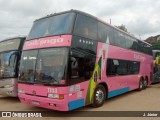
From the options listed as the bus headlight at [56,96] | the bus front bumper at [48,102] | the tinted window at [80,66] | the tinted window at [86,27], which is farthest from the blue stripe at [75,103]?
the tinted window at [86,27]

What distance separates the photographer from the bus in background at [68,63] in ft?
24.6

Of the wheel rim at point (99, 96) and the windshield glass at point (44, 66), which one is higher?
the windshield glass at point (44, 66)

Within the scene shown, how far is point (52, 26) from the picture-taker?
8.63m

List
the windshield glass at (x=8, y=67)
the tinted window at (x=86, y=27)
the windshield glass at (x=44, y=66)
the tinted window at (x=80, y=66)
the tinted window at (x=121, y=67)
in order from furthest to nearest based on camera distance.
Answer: the windshield glass at (x=8, y=67)
the tinted window at (x=121, y=67)
the tinted window at (x=86, y=27)
the tinted window at (x=80, y=66)
the windshield glass at (x=44, y=66)

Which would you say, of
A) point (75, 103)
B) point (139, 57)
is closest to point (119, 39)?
point (139, 57)

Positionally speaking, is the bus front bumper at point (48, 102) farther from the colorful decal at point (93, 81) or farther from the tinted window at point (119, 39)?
the tinted window at point (119, 39)

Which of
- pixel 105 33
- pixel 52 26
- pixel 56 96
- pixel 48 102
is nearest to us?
pixel 56 96

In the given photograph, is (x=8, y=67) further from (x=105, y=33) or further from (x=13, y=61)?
(x=105, y=33)

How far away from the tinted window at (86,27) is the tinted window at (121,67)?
1.69m

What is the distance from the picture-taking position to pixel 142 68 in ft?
49.8

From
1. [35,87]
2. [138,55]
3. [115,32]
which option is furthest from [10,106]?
[138,55]

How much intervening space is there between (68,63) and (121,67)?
15.5 ft

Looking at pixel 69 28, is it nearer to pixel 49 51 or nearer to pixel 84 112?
pixel 49 51

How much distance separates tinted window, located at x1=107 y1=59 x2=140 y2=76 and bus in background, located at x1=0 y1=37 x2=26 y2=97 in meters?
4.25
